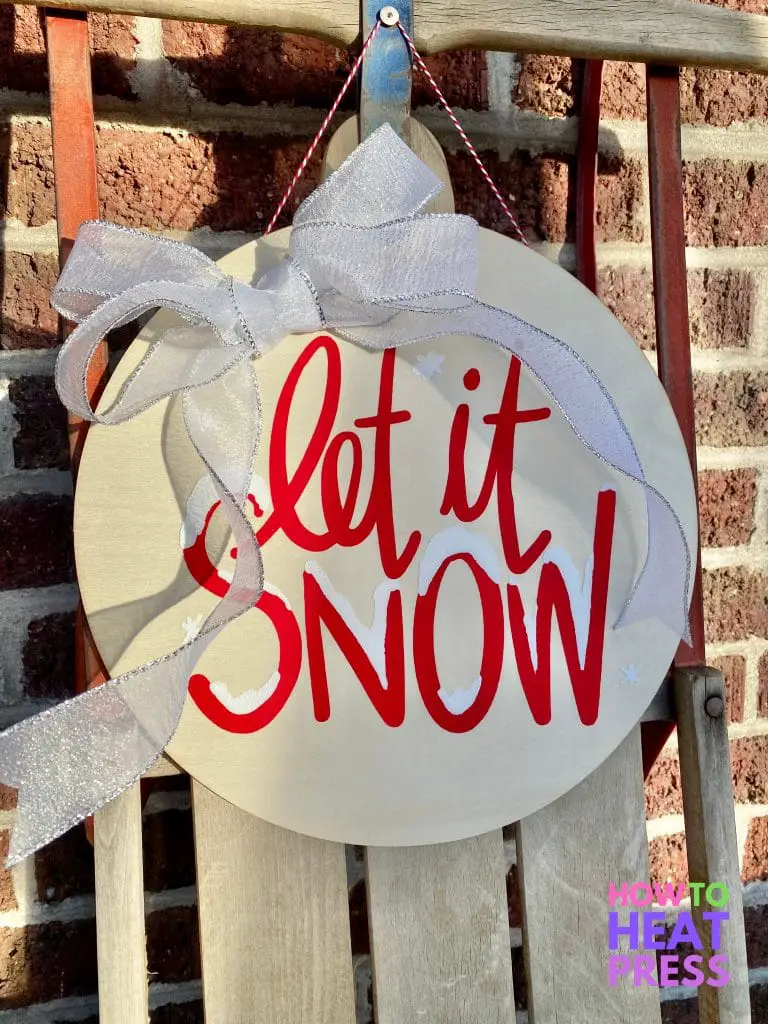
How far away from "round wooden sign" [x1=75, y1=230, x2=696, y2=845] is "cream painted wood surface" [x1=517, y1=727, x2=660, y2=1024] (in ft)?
0.12

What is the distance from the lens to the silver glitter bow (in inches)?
18.7

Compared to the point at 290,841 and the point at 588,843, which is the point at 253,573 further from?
the point at 588,843

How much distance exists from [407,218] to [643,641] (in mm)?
283

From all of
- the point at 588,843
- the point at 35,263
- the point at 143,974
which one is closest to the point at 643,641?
the point at 588,843

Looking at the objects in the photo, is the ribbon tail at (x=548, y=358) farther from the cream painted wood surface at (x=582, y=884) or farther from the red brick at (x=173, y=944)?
the red brick at (x=173, y=944)

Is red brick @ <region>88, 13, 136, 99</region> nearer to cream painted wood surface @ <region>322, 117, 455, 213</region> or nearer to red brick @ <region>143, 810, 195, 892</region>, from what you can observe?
cream painted wood surface @ <region>322, 117, 455, 213</region>

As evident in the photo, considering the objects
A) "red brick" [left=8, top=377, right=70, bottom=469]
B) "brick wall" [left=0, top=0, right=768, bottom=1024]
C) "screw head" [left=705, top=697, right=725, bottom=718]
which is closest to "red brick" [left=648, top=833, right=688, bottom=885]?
"brick wall" [left=0, top=0, right=768, bottom=1024]

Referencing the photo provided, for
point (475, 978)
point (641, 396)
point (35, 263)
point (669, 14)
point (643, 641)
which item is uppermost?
point (669, 14)

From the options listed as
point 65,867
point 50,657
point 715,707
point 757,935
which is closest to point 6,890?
point 65,867

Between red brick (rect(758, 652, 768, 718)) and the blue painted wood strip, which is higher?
the blue painted wood strip

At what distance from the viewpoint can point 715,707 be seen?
0.59 m

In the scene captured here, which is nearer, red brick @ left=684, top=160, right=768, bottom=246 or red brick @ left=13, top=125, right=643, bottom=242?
red brick @ left=13, top=125, right=643, bottom=242

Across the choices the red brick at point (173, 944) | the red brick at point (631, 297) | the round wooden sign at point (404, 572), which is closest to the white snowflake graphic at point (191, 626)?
the round wooden sign at point (404, 572)

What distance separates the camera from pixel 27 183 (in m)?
0.60
